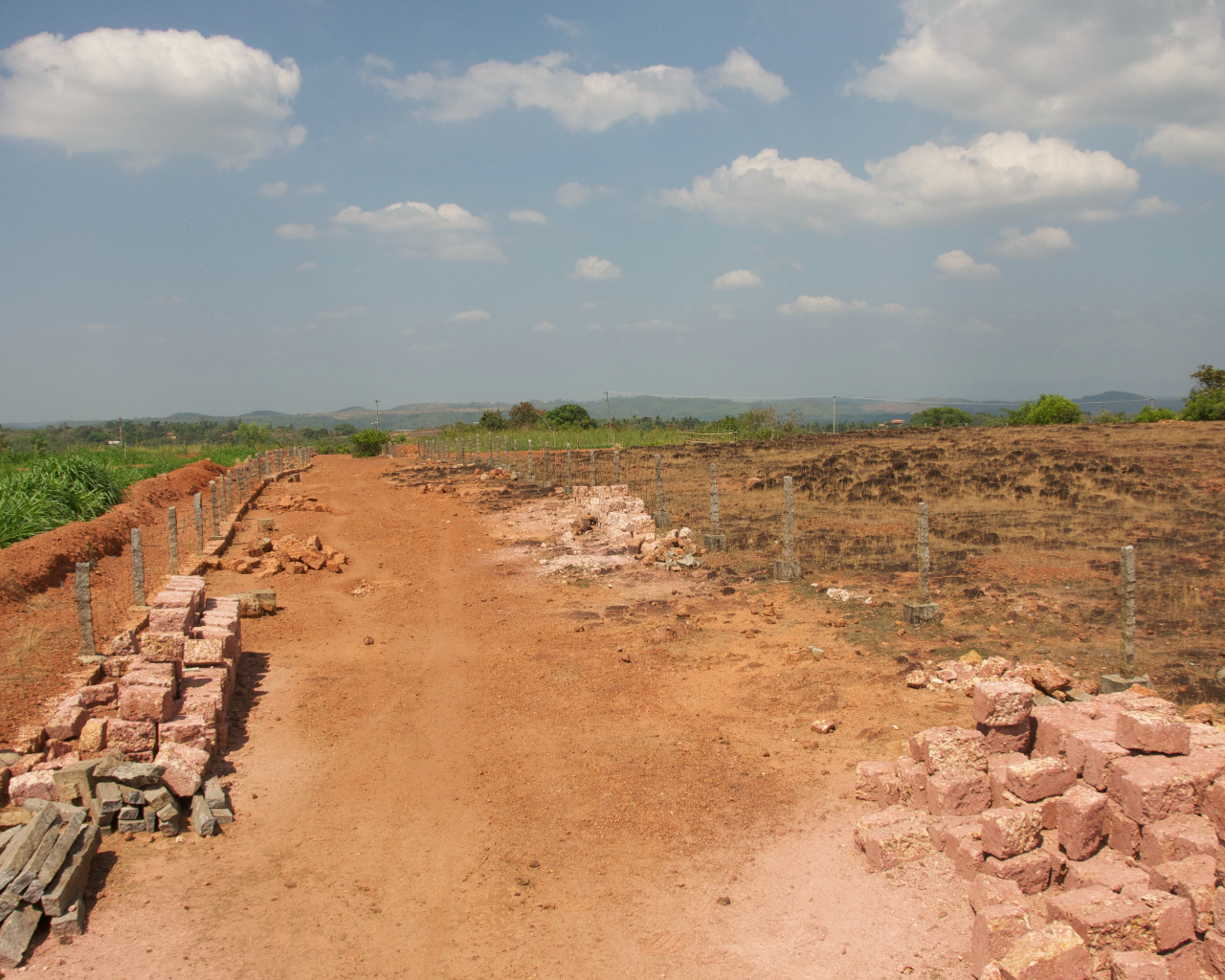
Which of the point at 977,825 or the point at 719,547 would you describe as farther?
the point at 719,547

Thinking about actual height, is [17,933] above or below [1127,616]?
below

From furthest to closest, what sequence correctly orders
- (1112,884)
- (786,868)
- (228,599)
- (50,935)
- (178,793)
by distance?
(228,599), (178,793), (786,868), (50,935), (1112,884)

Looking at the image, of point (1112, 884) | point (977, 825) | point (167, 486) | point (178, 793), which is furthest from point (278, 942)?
point (167, 486)

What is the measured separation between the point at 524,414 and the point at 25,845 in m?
61.4

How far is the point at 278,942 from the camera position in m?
4.70

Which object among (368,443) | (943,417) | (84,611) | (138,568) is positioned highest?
(943,417)

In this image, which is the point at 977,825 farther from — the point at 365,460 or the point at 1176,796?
the point at 365,460

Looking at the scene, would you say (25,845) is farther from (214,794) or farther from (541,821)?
(541,821)

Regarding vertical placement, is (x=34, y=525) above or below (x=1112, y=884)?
above

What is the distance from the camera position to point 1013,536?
578 inches

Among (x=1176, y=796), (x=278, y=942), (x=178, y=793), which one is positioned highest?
(x=1176, y=796)

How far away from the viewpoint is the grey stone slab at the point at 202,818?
5762 mm

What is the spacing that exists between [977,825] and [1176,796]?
1126mm

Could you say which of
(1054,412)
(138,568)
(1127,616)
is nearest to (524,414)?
(1054,412)
